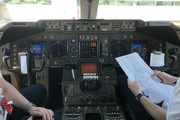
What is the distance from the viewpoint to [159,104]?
105 centimetres

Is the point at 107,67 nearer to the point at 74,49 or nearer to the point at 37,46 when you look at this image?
the point at 74,49

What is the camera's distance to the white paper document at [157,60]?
167cm

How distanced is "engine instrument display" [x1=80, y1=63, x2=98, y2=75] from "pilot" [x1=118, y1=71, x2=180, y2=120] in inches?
21.4

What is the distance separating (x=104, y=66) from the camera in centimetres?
195

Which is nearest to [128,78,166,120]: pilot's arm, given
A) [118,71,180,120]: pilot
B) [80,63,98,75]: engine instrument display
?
[118,71,180,120]: pilot

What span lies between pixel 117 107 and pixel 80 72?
686mm

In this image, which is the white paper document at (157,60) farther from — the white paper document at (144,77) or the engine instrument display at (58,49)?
the engine instrument display at (58,49)

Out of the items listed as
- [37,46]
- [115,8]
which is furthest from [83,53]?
[115,8]

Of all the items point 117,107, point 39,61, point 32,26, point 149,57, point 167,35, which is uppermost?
point 32,26

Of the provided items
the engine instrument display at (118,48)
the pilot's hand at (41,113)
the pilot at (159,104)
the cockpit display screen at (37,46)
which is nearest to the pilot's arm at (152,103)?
the pilot at (159,104)

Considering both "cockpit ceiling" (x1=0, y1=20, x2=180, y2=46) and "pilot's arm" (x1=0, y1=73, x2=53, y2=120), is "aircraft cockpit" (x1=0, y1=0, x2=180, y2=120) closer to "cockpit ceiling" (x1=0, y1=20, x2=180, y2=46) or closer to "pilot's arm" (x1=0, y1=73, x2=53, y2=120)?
"cockpit ceiling" (x1=0, y1=20, x2=180, y2=46)

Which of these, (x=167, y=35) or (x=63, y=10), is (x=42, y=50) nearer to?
(x=167, y=35)

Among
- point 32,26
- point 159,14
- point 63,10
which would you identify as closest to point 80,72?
point 32,26

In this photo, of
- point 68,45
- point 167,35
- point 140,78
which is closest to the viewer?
point 140,78
